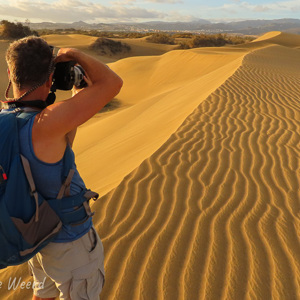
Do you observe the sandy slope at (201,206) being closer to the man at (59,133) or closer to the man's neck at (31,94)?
the man at (59,133)

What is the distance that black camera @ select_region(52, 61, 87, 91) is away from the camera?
150cm

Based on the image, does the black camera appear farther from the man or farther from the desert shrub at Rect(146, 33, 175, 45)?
the desert shrub at Rect(146, 33, 175, 45)

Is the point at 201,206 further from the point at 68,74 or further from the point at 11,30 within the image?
the point at 11,30

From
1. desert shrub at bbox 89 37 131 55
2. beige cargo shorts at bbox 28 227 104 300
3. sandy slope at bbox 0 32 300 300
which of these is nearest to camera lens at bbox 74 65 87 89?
beige cargo shorts at bbox 28 227 104 300

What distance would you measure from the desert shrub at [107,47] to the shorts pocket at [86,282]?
35123mm

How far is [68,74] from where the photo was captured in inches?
59.3

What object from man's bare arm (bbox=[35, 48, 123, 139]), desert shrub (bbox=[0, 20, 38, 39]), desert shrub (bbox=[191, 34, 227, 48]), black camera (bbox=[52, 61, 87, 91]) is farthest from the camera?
desert shrub (bbox=[191, 34, 227, 48])

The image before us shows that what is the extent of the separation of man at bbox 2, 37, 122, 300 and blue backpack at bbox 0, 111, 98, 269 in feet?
0.13

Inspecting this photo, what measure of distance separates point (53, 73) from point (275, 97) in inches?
318

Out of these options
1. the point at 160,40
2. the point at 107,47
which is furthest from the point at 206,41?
the point at 107,47

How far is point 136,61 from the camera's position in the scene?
76.9 feet

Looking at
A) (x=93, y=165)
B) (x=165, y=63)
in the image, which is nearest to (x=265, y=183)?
(x=93, y=165)

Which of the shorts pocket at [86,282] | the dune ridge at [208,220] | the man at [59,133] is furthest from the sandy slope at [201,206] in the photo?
the man at [59,133]

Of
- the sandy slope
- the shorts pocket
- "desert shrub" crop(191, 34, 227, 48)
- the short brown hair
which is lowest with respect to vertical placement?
"desert shrub" crop(191, 34, 227, 48)
